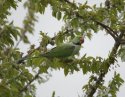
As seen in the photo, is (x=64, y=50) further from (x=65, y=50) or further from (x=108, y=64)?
(x=108, y=64)

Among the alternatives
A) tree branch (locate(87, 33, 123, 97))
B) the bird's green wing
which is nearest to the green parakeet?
the bird's green wing

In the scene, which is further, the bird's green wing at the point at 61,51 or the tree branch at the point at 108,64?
the tree branch at the point at 108,64

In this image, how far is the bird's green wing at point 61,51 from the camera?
758 cm

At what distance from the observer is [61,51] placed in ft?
26.2

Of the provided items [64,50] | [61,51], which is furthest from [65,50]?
[61,51]

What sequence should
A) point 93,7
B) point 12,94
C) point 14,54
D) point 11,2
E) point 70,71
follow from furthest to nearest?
point 14,54 → point 93,7 → point 11,2 → point 70,71 → point 12,94

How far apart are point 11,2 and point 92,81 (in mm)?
2336

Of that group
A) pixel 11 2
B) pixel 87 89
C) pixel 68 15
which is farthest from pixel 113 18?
pixel 11 2

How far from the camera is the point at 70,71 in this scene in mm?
7484

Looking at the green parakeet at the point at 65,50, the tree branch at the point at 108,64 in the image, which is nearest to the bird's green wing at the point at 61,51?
the green parakeet at the point at 65,50

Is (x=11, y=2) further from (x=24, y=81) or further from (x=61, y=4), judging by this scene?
(x=24, y=81)

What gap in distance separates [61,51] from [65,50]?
0.14 metres

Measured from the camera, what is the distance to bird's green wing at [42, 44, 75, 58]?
24.9ft

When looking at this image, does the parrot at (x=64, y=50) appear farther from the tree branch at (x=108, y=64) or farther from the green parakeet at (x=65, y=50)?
the tree branch at (x=108, y=64)
